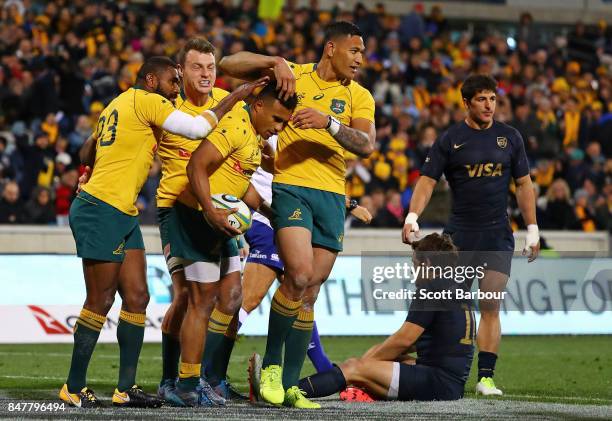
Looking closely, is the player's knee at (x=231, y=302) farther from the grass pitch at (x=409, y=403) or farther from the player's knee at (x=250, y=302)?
the player's knee at (x=250, y=302)

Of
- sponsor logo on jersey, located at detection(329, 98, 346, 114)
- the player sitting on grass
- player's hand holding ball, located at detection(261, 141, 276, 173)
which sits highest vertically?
sponsor logo on jersey, located at detection(329, 98, 346, 114)

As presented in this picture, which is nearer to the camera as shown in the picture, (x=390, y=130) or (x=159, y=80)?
(x=159, y=80)

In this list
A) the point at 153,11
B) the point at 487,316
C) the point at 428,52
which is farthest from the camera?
the point at 428,52

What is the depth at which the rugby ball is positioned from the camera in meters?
8.07

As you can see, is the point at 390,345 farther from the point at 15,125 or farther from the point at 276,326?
the point at 15,125

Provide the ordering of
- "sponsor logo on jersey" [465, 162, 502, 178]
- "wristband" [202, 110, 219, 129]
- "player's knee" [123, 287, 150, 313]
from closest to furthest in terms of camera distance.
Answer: "wristband" [202, 110, 219, 129] < "player's knee" [123, 287, 150, 313] < "sponsor logo on jersey" [465, 162, 502, 178]

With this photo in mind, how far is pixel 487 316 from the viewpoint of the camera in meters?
10.1

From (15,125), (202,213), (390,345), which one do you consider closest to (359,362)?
(390,345)

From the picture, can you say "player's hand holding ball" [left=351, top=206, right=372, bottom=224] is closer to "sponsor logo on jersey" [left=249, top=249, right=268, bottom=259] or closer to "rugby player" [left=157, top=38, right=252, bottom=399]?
"sponsor logo on jersey" [left=249, top=249, right=268, bottom=259]

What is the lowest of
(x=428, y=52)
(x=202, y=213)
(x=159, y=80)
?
(x=202, y=213)

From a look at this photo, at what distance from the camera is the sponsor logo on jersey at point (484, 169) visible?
33.1ft

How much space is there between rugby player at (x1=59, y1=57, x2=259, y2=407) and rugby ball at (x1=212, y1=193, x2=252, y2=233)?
1.68 ft

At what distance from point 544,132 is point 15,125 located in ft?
30.9

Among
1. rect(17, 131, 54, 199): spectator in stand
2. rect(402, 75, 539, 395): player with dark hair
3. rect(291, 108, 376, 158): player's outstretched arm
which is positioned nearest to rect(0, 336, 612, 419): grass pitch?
rect(402, 75, 539, 395): player with dark hair
